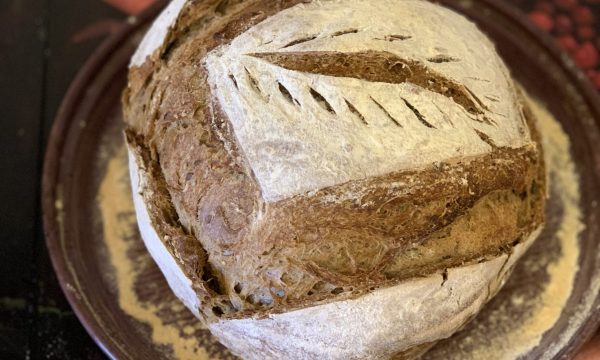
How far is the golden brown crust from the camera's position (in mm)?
1049

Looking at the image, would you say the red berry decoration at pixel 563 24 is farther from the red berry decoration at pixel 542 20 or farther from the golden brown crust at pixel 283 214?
the golden brown crust at pixel 283 214

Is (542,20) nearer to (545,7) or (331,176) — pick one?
(545,7)

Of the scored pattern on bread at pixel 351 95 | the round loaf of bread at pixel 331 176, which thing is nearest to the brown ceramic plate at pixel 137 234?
the round loaf of bread at pixel 331 176

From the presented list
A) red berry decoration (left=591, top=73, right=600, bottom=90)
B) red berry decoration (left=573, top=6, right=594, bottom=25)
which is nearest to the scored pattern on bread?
red berry decoration (left=591, top=73, right=600, bottom=90)

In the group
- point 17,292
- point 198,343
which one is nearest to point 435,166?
point 198,343

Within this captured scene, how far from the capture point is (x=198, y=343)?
133 centimetres

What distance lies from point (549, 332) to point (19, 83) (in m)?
1.34

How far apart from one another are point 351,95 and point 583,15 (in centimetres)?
99

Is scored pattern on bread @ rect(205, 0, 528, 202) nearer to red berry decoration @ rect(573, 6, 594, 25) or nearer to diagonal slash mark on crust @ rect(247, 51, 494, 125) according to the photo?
diagonal slash mark on crust @ rect(247, 51, 494, 125)

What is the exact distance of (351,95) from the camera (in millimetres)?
1079

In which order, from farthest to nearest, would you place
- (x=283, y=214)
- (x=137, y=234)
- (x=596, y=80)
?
(x=596, y=80), (x=137, y=234), (x=283, y=214)

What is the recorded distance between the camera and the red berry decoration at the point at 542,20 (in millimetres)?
1752

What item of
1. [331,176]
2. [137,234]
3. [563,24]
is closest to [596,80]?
[563,24]

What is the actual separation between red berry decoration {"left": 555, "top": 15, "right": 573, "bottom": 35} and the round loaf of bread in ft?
2.13
